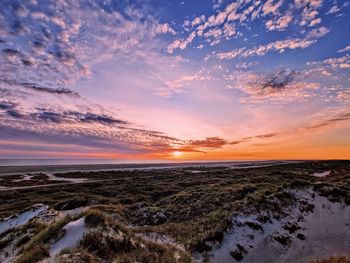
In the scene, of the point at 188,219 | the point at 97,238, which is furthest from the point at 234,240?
the point at 97,238

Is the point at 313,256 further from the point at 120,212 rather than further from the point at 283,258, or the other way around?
the point at 120,212

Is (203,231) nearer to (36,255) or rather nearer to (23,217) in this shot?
(36,255)

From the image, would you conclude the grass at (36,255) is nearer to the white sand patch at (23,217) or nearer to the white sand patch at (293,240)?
the white sand patch at (293,240)

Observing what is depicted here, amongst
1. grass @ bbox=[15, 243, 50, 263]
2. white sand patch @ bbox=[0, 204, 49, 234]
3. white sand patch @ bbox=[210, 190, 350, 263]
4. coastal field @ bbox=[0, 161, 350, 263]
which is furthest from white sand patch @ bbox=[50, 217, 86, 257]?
white sand patch @ bbox=[0, 204, 49, 234]

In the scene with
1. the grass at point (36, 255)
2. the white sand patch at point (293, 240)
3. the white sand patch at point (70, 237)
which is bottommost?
the white sand patch at point (293, 240)

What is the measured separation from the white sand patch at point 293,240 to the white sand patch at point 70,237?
6.99 m

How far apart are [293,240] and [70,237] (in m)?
12.9

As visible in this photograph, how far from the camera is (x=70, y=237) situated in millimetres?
8656

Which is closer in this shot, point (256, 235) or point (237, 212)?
point (256, 235)

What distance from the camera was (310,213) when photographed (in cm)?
1823

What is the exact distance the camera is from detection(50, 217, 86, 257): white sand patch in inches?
315

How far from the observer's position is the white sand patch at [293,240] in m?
12.7

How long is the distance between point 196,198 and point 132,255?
1653 centimetres

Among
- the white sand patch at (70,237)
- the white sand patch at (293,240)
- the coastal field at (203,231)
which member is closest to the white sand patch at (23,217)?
the coastal field at (203,231)
